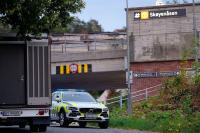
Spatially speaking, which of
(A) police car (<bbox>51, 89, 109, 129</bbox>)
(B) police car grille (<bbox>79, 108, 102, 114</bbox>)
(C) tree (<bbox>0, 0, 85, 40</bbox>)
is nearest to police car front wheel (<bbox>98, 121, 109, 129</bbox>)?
(A) police car (<bbox>51, 89, 109, 129</bbox>)

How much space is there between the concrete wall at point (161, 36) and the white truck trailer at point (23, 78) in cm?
1602

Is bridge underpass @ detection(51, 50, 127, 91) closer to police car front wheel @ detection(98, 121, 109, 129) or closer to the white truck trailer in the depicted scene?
police car front wheel @ detection(98, 121, 109, 129)

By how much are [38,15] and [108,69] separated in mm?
18126

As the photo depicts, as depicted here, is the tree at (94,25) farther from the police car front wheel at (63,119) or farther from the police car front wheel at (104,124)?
the police car front wheel at (104,124)

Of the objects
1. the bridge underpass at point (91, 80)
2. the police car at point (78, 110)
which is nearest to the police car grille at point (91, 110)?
the police car at point (78, 110)

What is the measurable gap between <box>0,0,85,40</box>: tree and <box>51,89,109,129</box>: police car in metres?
4.44

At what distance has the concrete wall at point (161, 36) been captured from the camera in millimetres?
25672

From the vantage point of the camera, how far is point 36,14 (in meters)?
9.51

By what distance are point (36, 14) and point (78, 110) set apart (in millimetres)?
5705

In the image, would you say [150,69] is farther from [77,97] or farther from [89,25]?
[89,25]

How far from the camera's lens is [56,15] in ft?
32.6

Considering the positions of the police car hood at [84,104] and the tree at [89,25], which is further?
the tree at [89,25]

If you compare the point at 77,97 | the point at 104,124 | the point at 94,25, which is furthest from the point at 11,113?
the point at 94,25

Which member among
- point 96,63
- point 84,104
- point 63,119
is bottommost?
point 63,119
